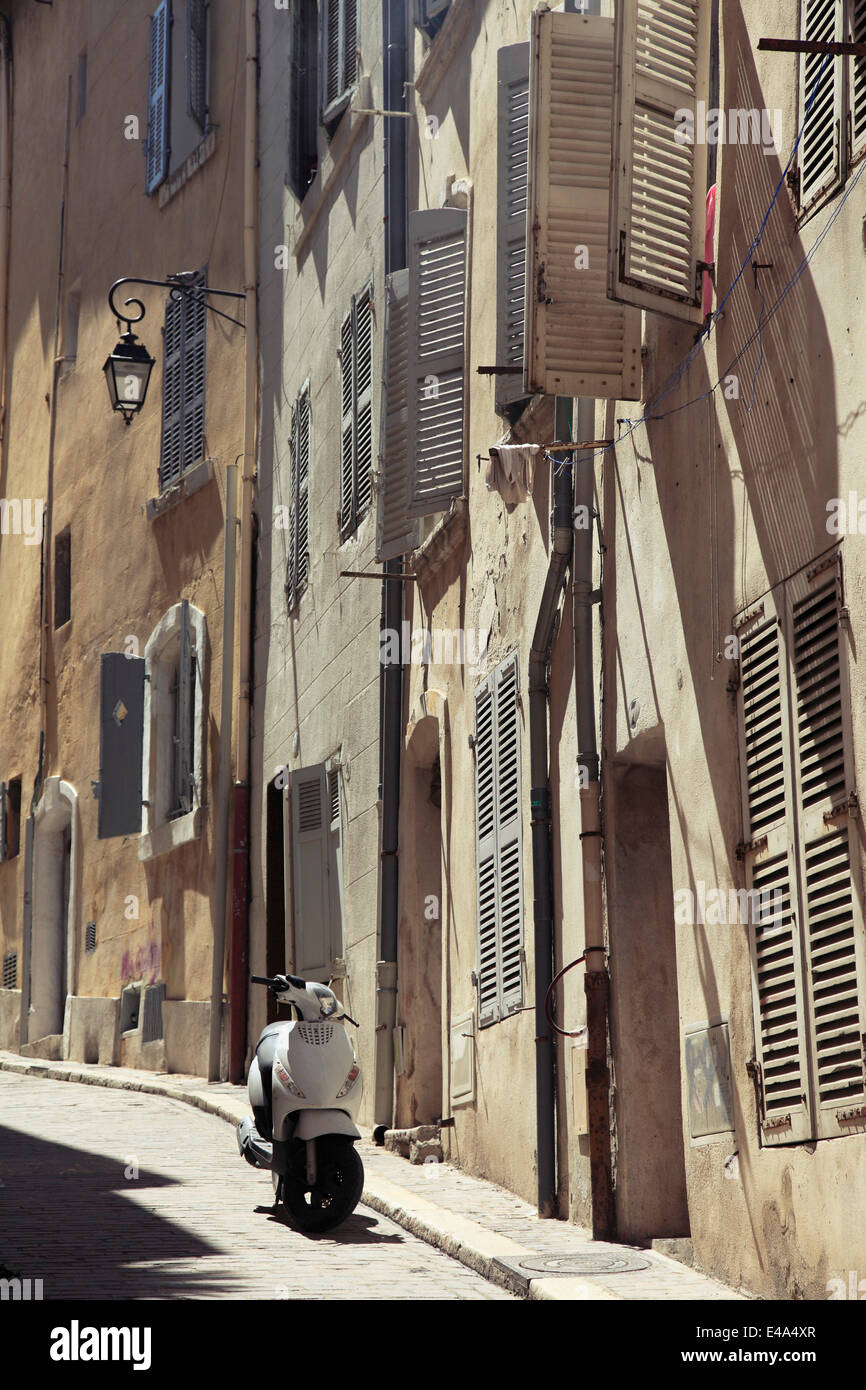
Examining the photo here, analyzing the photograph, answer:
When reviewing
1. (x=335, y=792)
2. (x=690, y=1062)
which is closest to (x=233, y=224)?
(x=335, y=792)

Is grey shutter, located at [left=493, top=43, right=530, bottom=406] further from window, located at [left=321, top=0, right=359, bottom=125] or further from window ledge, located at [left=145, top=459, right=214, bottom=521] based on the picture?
window ledge, located at [left=145, top=459, right=214, bottom=521]

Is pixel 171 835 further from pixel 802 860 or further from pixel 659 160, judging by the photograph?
pixel 802 860

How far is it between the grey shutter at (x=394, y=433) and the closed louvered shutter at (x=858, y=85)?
606 centimetres

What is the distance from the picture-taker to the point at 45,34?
24047mm

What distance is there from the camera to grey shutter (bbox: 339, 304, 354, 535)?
13.9 metres

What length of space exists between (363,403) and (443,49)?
2.67 meters

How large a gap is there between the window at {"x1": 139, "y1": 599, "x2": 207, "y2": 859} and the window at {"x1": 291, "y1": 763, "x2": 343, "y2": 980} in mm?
2681

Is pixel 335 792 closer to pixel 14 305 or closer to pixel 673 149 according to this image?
pixel 673 149

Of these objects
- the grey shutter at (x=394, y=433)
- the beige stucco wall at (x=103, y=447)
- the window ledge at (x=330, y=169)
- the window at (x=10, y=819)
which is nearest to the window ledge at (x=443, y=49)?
the window ledge at (x=330, y=169)

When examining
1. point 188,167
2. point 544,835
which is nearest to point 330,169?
point 188,167

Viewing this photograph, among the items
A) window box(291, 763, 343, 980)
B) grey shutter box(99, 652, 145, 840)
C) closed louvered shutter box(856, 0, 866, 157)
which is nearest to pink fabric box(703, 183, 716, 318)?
closed louvered shutter box(856, 0, 866, 157)

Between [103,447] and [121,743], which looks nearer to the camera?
[121,743]

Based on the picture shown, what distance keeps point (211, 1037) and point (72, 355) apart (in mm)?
9132

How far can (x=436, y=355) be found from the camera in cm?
1168
